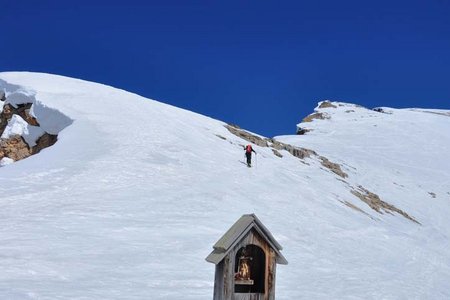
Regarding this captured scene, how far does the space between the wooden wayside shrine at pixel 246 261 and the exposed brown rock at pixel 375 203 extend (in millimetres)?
21264

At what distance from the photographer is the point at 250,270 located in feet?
19.5

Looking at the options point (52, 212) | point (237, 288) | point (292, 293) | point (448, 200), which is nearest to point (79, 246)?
point (52, 212)

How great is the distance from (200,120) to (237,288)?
97.3 feet

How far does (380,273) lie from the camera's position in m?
13.7

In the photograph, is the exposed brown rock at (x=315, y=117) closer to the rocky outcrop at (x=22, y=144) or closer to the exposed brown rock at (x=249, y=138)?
the exposed brown rock at (x=249, y=138)

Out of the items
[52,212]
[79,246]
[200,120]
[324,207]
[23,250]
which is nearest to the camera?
[23,250]

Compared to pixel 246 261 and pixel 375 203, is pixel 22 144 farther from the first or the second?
pixel 246 261

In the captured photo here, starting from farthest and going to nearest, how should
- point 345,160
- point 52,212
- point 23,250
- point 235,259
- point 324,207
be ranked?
point 345,160 → point 324,207 → point 52,212 → point 23,250 → point 235,259

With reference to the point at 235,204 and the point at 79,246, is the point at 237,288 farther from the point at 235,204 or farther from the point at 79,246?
the point at 235,204

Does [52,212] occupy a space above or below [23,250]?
above

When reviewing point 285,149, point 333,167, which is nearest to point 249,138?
point 285,149

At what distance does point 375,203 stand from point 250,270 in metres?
23.4

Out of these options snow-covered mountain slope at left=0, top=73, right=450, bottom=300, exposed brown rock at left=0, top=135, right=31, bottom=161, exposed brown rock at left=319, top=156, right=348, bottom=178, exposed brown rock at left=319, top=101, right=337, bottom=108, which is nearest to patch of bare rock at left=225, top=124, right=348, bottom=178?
exposed brown rock at left=319, top=156, right=348, bottom=178

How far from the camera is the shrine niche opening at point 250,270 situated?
19.0ft
